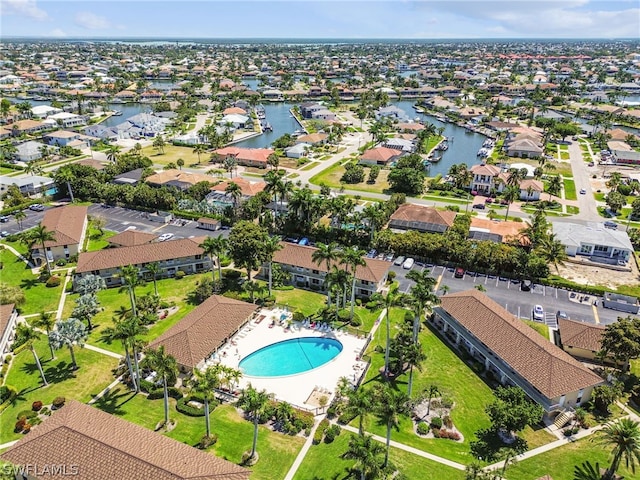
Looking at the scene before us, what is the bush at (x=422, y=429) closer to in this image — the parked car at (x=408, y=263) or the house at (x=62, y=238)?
the parked car at (x=408, y=263)

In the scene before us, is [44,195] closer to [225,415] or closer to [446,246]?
[225,415]

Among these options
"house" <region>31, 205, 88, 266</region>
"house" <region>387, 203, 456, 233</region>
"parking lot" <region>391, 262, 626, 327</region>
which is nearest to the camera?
"parking lot" <region>391, 262, 626, 327</region>

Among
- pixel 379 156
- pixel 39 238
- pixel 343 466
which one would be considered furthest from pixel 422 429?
pixel 379 156

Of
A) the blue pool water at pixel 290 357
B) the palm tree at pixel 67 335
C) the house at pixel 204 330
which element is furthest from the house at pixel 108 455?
the blue pool water at pixel 290 357

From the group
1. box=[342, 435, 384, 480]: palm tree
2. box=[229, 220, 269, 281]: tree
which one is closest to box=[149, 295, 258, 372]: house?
box=[229, 220, 269, 281]: tree

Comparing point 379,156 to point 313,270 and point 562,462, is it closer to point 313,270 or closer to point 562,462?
point 313,270

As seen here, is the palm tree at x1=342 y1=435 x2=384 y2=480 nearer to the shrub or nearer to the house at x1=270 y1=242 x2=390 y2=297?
the shrub

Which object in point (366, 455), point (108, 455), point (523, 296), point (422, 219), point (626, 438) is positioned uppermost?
point (422, 219)
